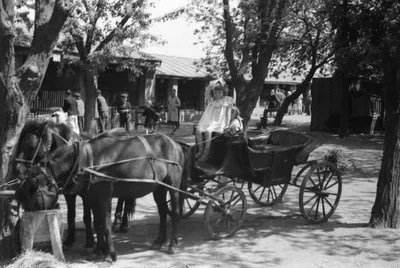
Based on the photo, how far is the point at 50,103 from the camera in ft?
70.0

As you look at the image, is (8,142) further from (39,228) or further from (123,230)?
(123,230)

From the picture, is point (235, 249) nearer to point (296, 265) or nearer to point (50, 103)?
point (296, 265)

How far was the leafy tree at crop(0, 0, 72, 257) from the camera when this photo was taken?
19.1 ft

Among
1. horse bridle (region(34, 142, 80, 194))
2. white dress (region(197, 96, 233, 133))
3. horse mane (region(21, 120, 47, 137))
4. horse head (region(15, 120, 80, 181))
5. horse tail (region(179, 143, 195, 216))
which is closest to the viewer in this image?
horse bridle (region(34, 142, 80, 194))

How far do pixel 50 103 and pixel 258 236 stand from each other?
16132 mm

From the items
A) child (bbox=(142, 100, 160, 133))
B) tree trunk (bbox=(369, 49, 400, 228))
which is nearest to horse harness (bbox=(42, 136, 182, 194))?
tree trunk (bbox=(369, 49, 400, 228))

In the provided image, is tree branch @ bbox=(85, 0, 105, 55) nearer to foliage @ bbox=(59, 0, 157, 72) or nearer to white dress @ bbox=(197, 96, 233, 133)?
foliage @ bbox=(59, 0, 157, 72)

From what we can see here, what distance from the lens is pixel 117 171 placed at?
19.7ft

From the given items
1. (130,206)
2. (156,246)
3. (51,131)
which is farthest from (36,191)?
(130,206)

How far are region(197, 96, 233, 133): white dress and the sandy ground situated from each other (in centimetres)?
159

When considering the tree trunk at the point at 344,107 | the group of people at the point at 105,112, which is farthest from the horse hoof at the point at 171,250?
the tree trunk at the point at 344,107

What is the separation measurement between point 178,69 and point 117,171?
80.2 feet

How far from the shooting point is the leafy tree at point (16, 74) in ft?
19.1

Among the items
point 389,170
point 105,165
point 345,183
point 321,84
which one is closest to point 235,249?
point 105,165
